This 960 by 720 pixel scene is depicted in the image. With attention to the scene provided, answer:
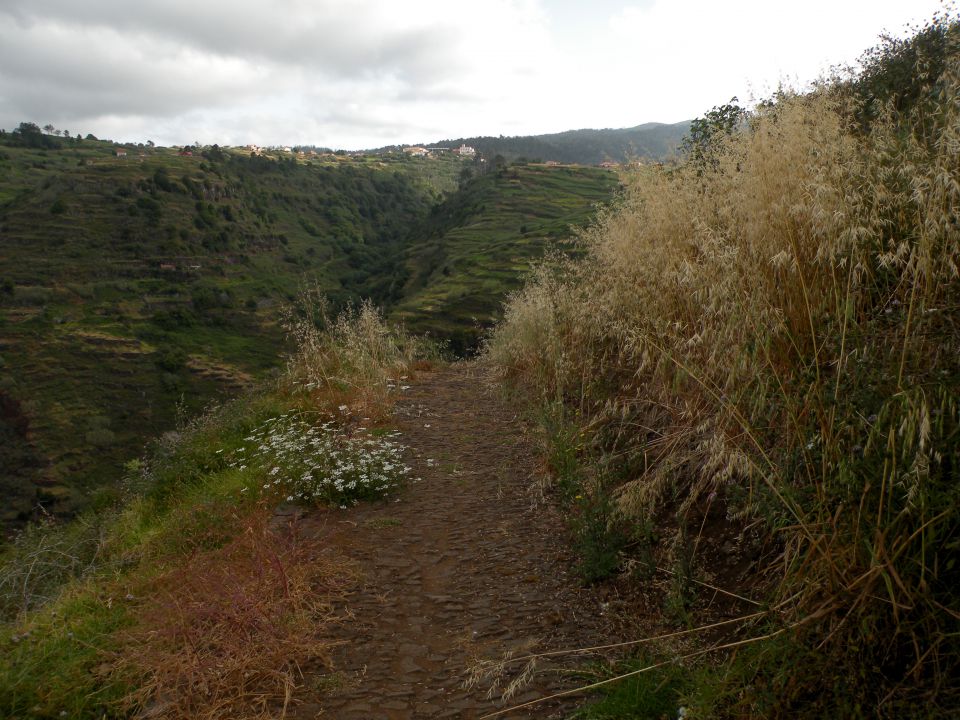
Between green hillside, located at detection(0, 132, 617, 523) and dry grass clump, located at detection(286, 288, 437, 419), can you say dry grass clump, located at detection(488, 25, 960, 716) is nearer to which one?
dry grass clump, located at detection(286, 288, 437, 419)

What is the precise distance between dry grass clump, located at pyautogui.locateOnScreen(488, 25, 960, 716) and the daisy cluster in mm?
2270

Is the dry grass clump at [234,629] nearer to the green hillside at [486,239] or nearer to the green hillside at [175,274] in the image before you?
the green hillside at [486,239]

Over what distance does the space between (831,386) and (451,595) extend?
7.53ft

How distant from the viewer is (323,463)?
5176mm

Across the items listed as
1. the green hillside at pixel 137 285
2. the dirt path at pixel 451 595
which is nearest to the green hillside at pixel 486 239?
the green hillside at pixel 137 285

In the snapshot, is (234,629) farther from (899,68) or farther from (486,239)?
(486,239)

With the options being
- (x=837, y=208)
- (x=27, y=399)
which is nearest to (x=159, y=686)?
(x=837, y=208)

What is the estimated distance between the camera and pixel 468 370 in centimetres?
1175

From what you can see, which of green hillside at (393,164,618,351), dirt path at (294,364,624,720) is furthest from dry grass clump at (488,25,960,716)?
green hillside at (393,164,618,351)

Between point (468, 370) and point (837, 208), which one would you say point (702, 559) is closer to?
point (837, 208)

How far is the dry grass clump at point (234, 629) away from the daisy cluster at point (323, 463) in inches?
36.7

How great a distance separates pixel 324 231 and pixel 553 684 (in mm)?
96715

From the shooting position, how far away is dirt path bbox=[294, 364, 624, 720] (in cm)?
250

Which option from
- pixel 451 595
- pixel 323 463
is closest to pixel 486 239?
pixel 323 463
